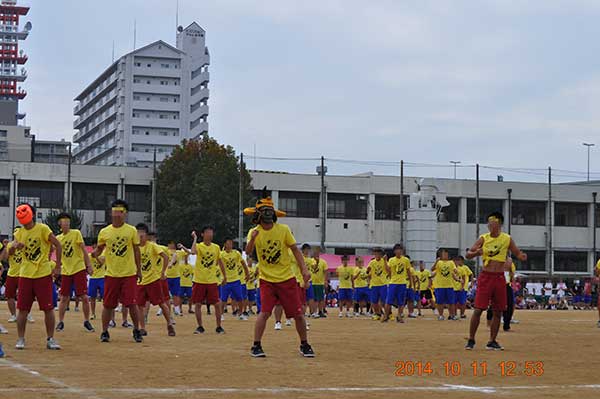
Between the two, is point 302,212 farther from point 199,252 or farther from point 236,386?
point 236,386

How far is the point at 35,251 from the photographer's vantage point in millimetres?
14445

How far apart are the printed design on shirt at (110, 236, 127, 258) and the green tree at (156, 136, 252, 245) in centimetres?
5450

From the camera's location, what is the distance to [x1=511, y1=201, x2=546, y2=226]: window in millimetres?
83750

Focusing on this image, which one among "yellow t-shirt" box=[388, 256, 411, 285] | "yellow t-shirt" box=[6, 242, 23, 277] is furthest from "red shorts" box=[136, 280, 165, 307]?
"yellow t-shirt" box=[388, 256, 411, 285]

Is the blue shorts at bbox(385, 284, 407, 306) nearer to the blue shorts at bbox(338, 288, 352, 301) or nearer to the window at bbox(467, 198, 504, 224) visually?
the blue shorts at bbox(338, 288, 352, 301)

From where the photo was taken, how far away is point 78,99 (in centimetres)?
14562

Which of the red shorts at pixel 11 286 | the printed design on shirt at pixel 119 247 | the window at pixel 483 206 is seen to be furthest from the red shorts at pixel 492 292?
the window at pixel 483 206

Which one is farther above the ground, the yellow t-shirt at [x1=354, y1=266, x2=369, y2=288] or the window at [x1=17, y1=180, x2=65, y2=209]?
the window at [x1=17, y1=180, x2=65, y2=209]

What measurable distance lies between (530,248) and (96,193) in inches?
1410

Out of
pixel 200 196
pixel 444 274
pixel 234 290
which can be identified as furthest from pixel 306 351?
pixel 200 196

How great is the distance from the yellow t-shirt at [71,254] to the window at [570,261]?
225ft

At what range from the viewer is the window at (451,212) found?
82438 mm

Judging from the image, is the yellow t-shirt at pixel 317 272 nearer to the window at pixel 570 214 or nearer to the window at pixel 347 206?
the window at pixel 347 206

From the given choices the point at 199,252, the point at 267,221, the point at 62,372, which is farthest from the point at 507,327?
the point at 62,372
